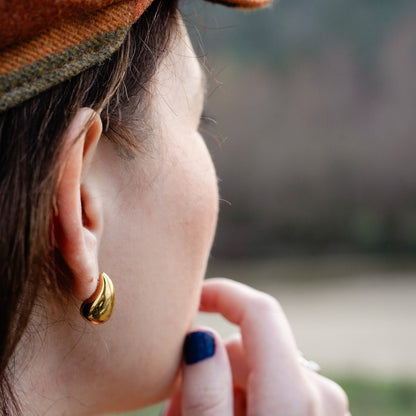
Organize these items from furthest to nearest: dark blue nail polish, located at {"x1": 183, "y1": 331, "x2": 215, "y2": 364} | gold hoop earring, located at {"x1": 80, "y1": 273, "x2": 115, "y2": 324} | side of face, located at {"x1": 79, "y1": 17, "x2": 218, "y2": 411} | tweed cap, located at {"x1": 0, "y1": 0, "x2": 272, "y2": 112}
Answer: dark blue nail polish, located at {"x1": 183, "y1": 331, "x2": 215, "y2": 364}, side of face, located at {"x1": 79, "y1": 17, "x2": 218, "y2": 411}, gold hoop earring, located at {"x1": 80, "y1": 273, "x2": 115, "y2": 324}, tweed cap, located at {"x1": 0, "y1": 0, "x2": 272, "y2": 112}

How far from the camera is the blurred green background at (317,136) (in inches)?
335

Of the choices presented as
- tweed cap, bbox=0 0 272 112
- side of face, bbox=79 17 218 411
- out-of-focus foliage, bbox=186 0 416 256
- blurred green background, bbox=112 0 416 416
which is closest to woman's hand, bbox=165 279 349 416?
side of face, bbox=79 17 218 411

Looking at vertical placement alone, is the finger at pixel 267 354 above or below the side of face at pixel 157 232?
below

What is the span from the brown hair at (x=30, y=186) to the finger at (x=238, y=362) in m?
0.73

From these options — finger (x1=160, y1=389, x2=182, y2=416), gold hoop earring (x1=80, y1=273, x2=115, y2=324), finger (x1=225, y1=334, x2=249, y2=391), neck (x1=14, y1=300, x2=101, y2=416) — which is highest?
gold hoop earring (x1=80, y1=273, x2=115, y2=324)

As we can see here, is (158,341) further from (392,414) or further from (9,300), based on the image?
(392,414)

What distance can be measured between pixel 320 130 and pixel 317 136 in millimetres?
89

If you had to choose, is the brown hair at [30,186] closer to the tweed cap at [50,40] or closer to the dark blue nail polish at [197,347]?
the tweed cap at [50,40]

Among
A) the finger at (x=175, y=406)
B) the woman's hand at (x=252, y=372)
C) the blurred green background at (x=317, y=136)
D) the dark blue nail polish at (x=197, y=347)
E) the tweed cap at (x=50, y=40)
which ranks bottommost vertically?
the blurred green background at (x=317, y=136)

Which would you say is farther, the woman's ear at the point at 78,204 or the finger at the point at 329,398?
the finger at the point at 329,398

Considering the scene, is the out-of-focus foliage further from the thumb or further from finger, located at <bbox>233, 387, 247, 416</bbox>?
the thumb

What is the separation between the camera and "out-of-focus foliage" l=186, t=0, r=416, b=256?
8.56 m

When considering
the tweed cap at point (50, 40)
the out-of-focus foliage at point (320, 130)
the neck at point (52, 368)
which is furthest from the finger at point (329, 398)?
the out-of-focus foliage at point (320, 130)

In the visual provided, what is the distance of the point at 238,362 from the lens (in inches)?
67.3
